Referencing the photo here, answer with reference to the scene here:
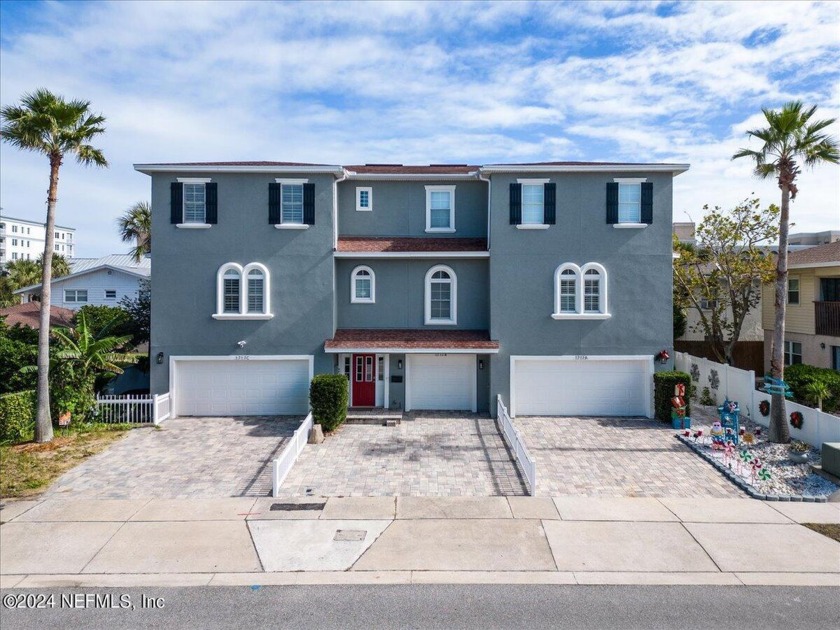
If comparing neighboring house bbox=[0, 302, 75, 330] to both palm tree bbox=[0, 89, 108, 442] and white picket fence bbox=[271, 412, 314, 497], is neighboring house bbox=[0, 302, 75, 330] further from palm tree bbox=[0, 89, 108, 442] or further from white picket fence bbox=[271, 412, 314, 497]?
white picket fence bbox=[271, 412, 314, 497]

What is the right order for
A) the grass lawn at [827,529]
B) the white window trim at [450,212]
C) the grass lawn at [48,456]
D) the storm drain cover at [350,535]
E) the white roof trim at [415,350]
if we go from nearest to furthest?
the storm drain cover at [350,535]
the grass lawn at [827,529]
the grass lawn at [48,456]
the white roof trim at [415,350]
the white window trim at [450,212]

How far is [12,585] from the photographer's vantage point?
8305mm

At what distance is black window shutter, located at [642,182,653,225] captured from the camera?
18.2 metres

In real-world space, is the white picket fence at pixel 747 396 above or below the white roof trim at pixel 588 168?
below

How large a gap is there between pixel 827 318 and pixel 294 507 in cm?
2206

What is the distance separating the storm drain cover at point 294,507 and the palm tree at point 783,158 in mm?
12974

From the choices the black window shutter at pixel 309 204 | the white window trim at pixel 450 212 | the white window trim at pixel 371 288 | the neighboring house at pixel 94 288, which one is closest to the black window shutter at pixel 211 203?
the black window shutter at pixel 309 204

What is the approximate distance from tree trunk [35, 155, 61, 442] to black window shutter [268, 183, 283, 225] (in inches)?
242

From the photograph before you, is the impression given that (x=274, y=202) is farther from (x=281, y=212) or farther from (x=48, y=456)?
(x=48, y=456)

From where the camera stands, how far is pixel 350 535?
9.88m

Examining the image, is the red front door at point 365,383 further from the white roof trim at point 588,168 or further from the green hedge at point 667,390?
the green hedge at point 667,390

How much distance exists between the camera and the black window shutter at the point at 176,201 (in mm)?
18266

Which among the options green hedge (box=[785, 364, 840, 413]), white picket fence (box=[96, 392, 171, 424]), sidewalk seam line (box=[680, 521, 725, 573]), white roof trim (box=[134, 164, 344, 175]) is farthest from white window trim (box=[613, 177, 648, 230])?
white picket fence (box=[96, 392, 171, 424])

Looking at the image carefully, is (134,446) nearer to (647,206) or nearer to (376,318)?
(376,318)
